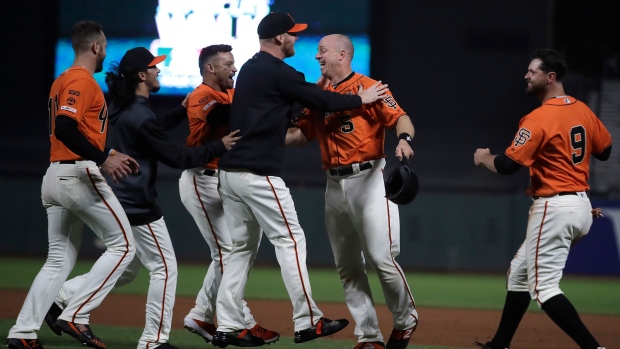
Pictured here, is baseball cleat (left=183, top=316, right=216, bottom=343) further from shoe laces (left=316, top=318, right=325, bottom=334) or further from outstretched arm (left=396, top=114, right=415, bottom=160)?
outstretched arm (left=396, top=114, right=415, bottom=160)

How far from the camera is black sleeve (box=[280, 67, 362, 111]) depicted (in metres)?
4.58

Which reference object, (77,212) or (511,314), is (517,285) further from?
(77,212)

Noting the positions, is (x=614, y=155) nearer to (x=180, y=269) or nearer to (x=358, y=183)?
(x=180, y=269)

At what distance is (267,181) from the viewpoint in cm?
463

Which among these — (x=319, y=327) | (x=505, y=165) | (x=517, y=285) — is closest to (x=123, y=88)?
(x=319, y=327)

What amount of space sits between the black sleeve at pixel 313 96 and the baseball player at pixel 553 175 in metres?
0.90

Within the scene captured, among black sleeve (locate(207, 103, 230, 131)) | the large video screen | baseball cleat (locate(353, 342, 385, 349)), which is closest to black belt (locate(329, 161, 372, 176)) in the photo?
black sleeve (locate(207, 103, 230, 131))

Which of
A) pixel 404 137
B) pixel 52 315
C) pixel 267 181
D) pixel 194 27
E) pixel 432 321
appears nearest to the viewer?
pixel 267 181

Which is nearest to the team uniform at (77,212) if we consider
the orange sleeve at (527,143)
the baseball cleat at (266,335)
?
the baseball cleat at (266,335)

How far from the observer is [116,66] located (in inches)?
211

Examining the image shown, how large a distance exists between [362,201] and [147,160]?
1.32 m

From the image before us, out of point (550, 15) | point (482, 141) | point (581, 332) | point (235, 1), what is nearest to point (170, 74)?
point (235, 1)

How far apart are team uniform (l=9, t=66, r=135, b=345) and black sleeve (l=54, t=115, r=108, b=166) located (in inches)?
2.0

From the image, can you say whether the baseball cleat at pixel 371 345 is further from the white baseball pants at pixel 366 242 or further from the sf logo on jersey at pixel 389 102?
the sf logo on jersey at pixel 389 102
